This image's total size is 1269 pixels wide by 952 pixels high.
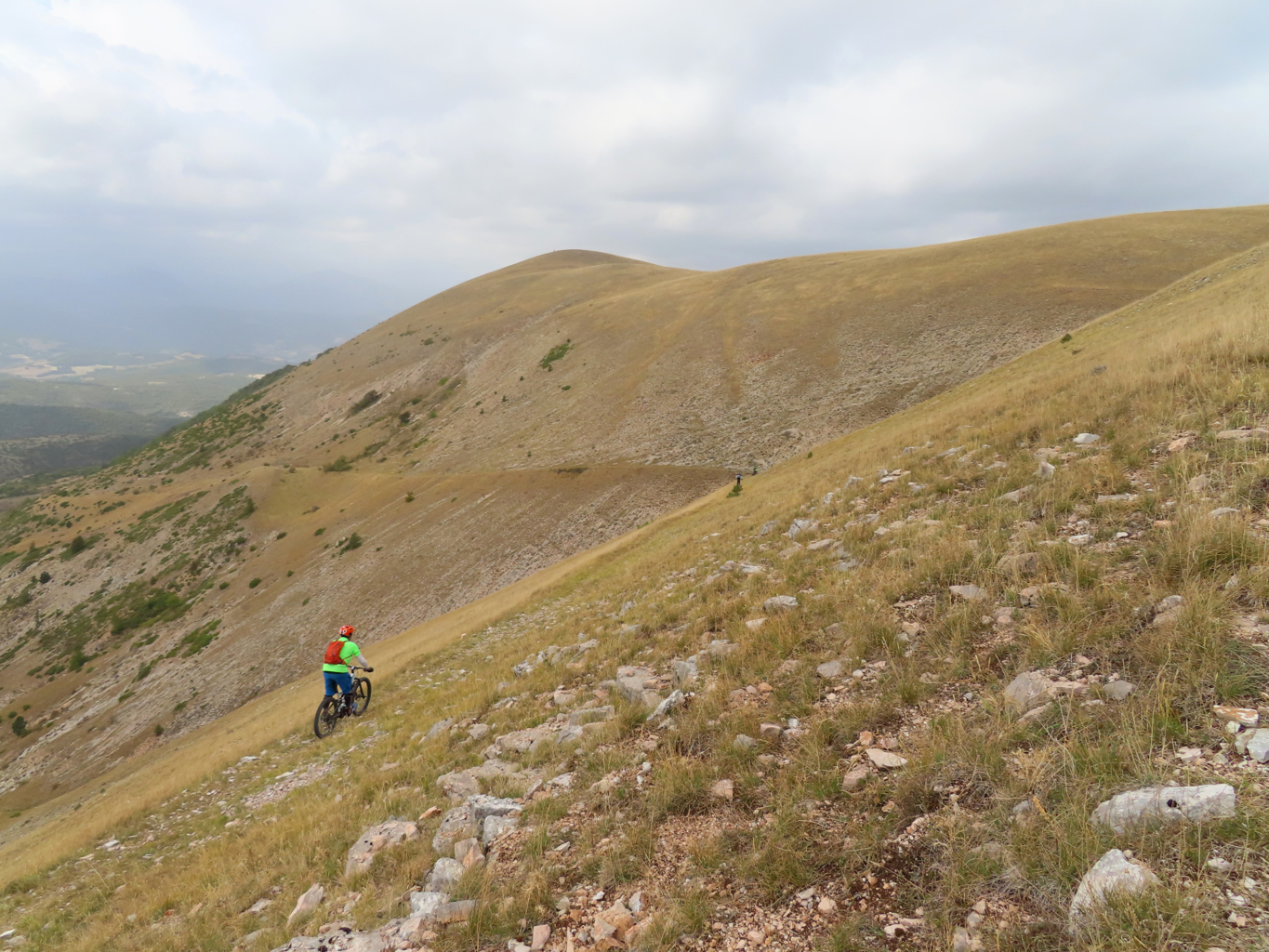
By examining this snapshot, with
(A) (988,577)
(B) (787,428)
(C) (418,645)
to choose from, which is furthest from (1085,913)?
(B) (787,428)

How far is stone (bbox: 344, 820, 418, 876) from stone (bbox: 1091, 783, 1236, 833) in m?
7.18

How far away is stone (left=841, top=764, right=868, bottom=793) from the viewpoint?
4797mm

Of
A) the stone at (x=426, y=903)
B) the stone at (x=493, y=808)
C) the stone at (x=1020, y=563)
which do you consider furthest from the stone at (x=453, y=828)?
the stone at (x=1020, y=563)

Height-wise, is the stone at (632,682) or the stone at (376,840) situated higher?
the stone at (632,682)

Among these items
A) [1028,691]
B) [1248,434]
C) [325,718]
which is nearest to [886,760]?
[1028,691]

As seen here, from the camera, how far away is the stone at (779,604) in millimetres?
8938

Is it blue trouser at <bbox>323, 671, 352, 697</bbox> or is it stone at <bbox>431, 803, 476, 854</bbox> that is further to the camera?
blue trouser at <bbox>323, 671, 352, 697</bbox>

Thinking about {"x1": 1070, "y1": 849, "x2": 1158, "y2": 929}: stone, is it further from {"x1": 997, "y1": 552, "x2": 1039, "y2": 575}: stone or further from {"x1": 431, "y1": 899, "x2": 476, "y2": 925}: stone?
{"x1": 431, "y1": 899, "x2": 476, "y2": 925}: stone

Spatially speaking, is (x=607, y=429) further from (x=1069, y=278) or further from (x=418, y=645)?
(x=1069, y=278)

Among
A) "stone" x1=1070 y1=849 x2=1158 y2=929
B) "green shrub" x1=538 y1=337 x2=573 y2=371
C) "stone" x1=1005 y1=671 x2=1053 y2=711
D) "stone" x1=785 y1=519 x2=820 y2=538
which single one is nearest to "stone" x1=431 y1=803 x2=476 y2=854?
"stone" x1=1070 y1=849 x2=1158 y2=929

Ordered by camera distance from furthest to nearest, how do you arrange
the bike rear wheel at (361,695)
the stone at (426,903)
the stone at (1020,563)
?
the bike rear wheel at (361,695) → the stone at (1020,563) → the stone at (426,903)

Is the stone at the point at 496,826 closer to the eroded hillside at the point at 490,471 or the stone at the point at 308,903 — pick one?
the stone at the point at 308,903

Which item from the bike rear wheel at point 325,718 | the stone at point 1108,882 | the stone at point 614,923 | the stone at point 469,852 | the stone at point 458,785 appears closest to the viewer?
the stone at point 1108,882

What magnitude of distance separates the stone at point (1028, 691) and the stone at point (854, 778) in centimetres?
144
